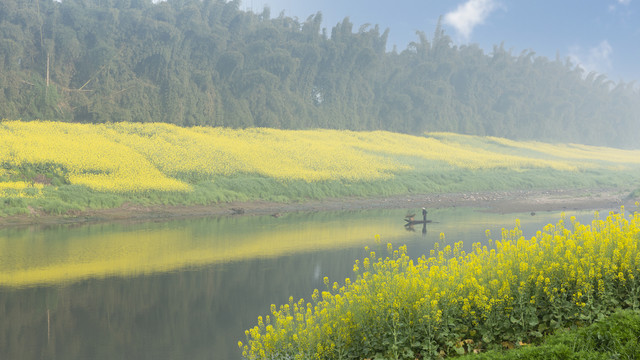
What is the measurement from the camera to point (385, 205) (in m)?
44.4

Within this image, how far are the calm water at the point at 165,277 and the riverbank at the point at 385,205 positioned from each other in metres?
2.45

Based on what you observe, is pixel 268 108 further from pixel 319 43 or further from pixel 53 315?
pixel 53 315

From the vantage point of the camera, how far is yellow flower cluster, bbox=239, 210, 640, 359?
874 cm

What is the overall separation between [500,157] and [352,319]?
6842 cm

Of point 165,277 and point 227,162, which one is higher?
point 227,162

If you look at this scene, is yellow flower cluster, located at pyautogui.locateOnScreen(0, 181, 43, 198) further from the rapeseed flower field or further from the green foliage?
the green foliage

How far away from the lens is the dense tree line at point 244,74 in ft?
193

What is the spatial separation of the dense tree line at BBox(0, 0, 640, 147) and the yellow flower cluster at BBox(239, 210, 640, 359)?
49.9 m

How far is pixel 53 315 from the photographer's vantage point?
1468 centimetres

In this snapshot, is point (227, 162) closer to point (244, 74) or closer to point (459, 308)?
point (244, 74)

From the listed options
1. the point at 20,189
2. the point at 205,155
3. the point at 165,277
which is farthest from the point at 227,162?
the point at 165,277

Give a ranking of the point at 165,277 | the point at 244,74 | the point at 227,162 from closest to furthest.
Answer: the point at 165,277, the point at 227,162, the point at 244,74

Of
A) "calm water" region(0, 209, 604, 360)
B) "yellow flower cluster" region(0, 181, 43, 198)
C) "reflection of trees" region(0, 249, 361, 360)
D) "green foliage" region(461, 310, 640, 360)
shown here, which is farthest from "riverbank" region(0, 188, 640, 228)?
"green foliage" region(461, 310, 640, 360)

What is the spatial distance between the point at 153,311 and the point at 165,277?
12.7ft
